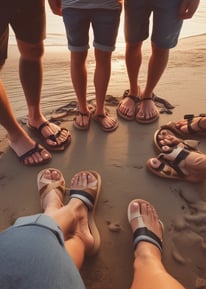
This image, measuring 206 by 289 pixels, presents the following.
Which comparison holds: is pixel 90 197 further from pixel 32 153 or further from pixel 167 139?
pixel 167 139

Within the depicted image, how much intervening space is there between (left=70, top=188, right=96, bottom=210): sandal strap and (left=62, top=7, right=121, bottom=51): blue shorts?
0.95 m

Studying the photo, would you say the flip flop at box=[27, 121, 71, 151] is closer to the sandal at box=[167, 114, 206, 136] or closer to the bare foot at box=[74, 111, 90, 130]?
the bare foot at box=[74, 111, 90, 130]

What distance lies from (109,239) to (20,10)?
4.63 feet

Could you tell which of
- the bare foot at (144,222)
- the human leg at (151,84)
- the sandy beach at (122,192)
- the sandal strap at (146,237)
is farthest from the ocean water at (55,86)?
the sandal strap at (146,237)

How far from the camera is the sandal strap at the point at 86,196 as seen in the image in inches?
75.0

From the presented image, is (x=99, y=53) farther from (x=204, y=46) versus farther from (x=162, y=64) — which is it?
(x=204, y=46)

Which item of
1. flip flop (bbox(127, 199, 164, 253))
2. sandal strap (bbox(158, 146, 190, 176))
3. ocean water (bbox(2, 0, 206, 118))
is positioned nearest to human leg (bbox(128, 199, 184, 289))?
flip flop (bbox(127, 199, 164, 253))

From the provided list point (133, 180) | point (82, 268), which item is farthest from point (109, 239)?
point (133, 180)

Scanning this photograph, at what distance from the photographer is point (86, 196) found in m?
1.92

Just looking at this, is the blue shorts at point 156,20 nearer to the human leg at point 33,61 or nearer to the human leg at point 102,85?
the human leg at point 102,85

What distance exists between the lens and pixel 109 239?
1.80 metres

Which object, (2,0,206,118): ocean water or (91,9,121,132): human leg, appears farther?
(2,0,206,118): ocean water

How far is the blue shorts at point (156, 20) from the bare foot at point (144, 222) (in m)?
1.15

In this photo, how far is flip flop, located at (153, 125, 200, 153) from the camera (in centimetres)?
224
